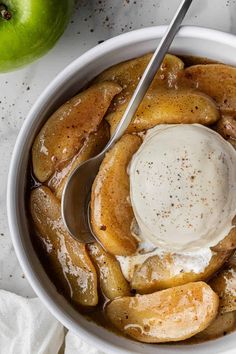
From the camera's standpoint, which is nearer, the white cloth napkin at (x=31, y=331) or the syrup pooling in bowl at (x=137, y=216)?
the syrup pooling in bowl at (x=137, y=216)

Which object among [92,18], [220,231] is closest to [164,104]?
[220,231]

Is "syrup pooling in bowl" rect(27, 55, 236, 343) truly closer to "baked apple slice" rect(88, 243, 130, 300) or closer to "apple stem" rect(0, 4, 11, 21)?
"baked apple slice" rect(88, 243, 130, 300)

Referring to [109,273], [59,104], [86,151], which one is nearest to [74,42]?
[59,104]

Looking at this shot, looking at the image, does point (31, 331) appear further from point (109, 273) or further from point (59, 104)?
point (59, 104)

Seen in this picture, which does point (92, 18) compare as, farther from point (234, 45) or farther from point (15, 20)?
point (234, 45)

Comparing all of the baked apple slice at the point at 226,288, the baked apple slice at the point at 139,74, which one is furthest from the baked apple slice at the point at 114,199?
the baked apple slice at the point at 226,288

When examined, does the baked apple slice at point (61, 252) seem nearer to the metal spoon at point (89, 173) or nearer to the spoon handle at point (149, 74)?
the metal spoon at point (89, 173)
